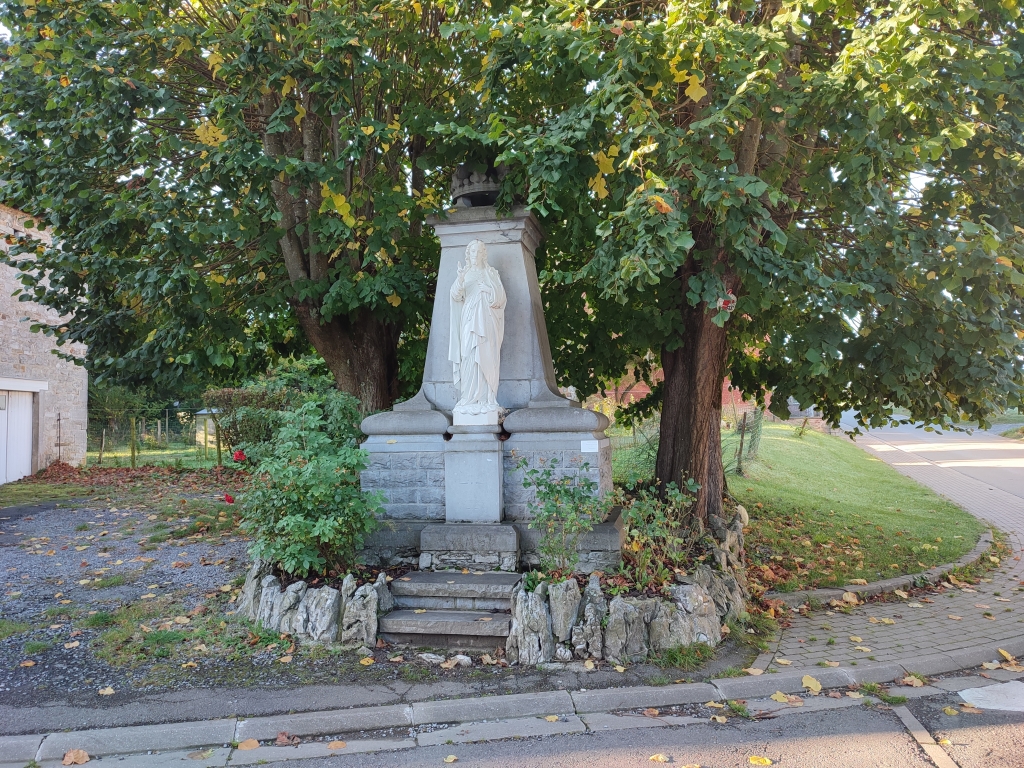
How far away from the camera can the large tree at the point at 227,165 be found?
6.59 metres

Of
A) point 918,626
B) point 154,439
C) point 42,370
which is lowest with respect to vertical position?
point 918,626

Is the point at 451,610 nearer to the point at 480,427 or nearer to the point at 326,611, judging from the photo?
the point at 326,611

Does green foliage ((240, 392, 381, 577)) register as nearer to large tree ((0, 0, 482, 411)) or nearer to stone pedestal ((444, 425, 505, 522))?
stone pedestal ((444, 425, 505, 522))

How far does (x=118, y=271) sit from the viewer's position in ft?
24.6

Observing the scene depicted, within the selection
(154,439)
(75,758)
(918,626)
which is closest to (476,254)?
(75,758)

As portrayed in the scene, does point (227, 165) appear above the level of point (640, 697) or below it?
above

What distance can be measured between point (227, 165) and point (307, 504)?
10.2ft

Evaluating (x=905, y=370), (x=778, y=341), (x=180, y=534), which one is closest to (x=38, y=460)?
(x=180, y=534)

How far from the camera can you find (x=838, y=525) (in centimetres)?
1061

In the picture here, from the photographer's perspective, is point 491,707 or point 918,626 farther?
point 918,626

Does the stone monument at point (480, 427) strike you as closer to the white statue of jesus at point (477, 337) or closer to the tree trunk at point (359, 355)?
the white statue of jesus at point (477, 337)

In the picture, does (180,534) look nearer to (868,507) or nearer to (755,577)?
(755,577)

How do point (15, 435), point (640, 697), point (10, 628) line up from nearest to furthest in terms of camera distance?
1. point (640, 697)
2. point (10, 628)
3. point (15, 435)

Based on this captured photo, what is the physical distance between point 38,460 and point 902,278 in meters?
16.8
